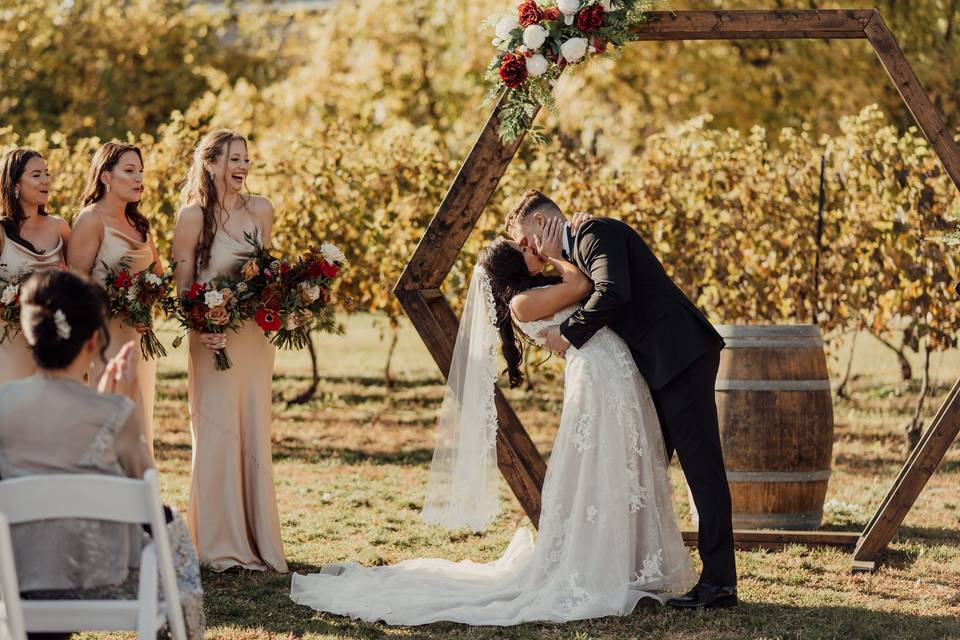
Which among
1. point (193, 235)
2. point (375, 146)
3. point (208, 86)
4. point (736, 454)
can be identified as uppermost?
point (208, 86)

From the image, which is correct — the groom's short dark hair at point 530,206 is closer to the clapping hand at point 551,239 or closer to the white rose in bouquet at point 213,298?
the clapping hand at point 551,239

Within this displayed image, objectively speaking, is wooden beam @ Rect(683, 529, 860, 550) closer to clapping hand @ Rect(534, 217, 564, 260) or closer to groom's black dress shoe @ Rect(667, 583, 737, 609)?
groom's black dress shoe @ Rect(667, 583, 737, 609)

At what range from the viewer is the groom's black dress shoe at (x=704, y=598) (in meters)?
5.40

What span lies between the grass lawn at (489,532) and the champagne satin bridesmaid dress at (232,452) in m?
0.19

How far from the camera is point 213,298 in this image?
228 inches

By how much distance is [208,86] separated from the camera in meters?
24.2

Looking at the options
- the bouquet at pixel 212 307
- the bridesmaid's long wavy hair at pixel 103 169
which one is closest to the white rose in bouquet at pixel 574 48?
the bouquet at pixel 212 307

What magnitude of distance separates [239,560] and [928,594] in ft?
11.6

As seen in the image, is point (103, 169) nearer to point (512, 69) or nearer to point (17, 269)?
point (17, 269)

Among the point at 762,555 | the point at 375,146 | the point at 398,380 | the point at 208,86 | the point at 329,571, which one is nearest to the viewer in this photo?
the point at 329,571

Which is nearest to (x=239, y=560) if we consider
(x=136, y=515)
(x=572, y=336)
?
(x=572, y=336)

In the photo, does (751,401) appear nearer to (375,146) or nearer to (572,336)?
(572,336)

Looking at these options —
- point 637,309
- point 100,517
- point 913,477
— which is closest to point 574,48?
point 637,309

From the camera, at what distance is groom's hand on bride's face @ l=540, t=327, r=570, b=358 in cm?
569
